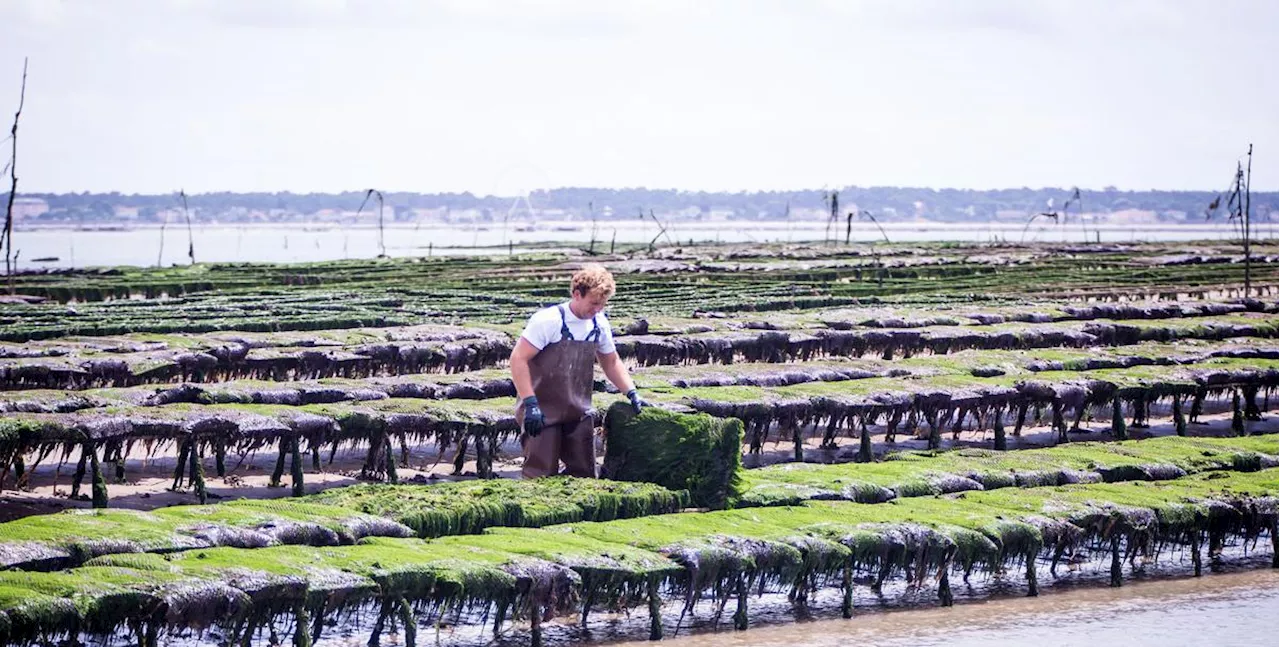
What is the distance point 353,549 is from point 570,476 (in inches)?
80.8

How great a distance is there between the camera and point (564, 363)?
34.2 ft

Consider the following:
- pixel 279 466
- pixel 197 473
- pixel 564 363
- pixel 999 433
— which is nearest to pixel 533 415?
pixel 564 363

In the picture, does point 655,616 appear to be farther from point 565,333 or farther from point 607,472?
point 565,333

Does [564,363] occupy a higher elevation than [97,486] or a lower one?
higher

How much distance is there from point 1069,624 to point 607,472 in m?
3.58

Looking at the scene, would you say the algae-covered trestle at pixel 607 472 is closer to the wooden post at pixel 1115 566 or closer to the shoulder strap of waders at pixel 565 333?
the wooden post at pixel 1115 566

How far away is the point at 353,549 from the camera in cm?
967

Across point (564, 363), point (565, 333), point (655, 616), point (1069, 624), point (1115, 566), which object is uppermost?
point (565, 333)

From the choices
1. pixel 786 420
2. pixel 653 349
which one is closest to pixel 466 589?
pixel 786 420

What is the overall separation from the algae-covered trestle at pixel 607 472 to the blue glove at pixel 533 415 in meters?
0.69

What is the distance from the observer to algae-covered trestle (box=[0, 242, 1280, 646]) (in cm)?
943

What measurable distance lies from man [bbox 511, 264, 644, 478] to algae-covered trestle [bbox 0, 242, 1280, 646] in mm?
535

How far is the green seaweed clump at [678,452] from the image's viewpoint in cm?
1120

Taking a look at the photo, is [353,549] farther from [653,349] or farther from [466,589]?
[653,349]
